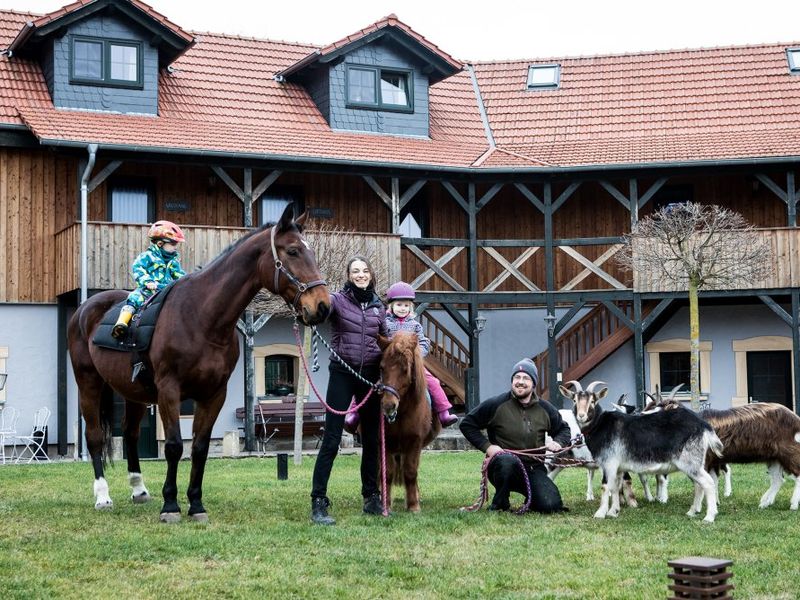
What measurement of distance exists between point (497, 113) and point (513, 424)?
19.2m

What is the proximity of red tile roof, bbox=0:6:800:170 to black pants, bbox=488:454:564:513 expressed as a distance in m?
13.6

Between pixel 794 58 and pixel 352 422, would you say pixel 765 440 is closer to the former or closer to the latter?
pixel 352 422

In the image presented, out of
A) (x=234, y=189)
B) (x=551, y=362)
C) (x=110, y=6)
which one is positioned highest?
(x=110, y=6)

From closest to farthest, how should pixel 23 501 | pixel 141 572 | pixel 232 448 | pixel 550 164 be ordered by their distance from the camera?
pixel 141 572 → pixel 23 501 → pixel 232 448 → pixel 550 164

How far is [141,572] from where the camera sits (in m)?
6.91

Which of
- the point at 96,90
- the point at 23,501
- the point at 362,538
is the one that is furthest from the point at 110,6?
the point at 362,538

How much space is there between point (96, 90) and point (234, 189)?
141 inches

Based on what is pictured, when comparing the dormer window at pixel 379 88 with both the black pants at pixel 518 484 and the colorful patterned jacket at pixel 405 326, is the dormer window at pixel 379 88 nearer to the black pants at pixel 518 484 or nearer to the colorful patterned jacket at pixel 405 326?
the colorful patterned jacket at pixel 405 326

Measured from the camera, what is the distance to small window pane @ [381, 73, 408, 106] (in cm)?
2655

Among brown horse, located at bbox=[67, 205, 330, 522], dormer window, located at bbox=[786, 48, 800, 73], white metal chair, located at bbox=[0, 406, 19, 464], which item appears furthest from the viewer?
dormer window, located at bbox=[786, 48, 800, 73]

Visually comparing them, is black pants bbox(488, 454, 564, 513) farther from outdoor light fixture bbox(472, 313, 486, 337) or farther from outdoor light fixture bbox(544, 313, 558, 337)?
outdoor light fixture bbox(544, 313, 558, 337)

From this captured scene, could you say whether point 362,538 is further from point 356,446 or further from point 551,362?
point 551,362

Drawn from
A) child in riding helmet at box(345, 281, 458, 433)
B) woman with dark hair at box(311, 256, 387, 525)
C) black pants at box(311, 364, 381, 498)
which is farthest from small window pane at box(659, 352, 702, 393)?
woman with dark hair at box(311, 256, 387, 525)

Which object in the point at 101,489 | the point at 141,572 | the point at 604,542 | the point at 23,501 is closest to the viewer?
the point at 141,572
